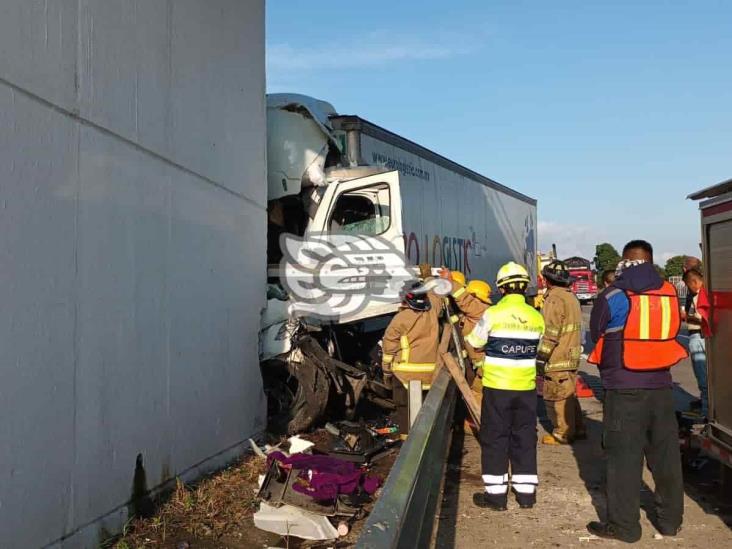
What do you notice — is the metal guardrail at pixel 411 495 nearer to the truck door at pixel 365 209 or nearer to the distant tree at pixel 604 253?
the truck door at pixel 365 209

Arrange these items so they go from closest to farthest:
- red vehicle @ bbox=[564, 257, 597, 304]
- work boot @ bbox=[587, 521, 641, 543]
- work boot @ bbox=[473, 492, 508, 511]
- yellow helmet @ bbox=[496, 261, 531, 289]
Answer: work boot @ bbox=[587, 521, 641, 543] → work boot @ bbox=[473, 492, 508, 511] → yellow helmet @ bbox=[496, 261, 531, 289] → red vehicle @ bbox=[564, 257, 597, 304]

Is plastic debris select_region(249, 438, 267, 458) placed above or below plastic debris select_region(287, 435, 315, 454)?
below

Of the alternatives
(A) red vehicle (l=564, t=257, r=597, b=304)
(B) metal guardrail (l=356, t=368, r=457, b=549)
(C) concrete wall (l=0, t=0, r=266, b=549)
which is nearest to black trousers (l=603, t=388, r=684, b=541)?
(B) metal guardrail (l=356, t=368, r=457, b=549)

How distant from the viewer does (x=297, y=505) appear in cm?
465

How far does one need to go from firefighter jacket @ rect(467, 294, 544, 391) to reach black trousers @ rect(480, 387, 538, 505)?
8cm

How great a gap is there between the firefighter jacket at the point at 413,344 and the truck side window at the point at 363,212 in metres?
2.24

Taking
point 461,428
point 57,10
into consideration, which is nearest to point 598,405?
point 461,428

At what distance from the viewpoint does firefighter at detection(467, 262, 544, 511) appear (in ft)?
16.8

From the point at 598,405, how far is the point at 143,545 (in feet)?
23.0

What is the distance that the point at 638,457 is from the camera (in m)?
4.44

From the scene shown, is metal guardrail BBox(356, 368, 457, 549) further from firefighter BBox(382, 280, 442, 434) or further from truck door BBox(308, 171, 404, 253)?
truck door BBox(308, 171, 404, 253)

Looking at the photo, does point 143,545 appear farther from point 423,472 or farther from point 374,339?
point 374,339

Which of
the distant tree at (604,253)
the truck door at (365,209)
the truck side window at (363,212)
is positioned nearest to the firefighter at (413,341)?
the truck door at (365,209)

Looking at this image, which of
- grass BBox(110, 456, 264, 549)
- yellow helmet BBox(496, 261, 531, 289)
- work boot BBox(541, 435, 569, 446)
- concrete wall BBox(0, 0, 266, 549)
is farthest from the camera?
work boot BBox(541, 435, 569, 446)
